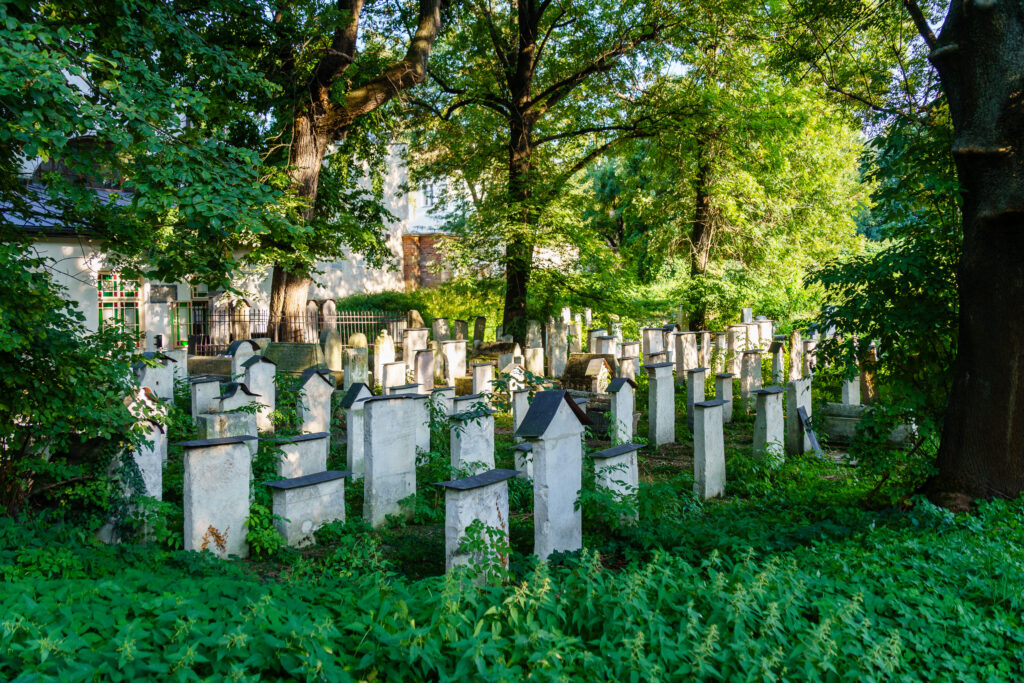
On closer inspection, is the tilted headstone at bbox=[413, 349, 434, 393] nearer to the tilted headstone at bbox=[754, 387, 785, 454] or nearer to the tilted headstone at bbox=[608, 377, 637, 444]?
the tilted headstone at bbox=[608, 377, 637, 444]

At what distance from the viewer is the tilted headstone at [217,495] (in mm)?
5059

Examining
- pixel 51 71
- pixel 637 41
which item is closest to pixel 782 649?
pixel 51 71

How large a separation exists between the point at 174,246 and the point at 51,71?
1899 millimetres

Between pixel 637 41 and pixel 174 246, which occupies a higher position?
pixel 637 41

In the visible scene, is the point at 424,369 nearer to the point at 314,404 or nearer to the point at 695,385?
the point at 314,404

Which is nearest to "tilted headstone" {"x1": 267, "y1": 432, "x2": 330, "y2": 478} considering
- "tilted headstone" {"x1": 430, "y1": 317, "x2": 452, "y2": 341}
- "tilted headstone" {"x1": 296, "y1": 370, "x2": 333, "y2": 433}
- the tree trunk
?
"tilted headstone" {"x1": 296, "y1": 370, "x2": 333, "y2": 433}

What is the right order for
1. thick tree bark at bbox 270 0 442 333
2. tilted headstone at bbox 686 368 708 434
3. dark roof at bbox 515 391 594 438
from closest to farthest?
dark roof at bbox 515 391 594 438 → tilted headstone at bbox 686 368 708 434 → thick tree bark at bbox 270 0 442 333

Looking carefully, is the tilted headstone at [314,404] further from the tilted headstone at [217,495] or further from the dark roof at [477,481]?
the dark roof at [477,481]

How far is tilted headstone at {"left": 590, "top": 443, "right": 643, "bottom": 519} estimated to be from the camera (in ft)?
18.3

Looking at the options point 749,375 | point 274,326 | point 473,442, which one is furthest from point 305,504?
point 274,326

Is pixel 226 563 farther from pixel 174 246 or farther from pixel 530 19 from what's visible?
pixel 530 19

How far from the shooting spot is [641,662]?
2.95m

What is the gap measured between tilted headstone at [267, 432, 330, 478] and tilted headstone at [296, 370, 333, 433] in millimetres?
1841

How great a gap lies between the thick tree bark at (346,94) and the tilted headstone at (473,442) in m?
6.85
